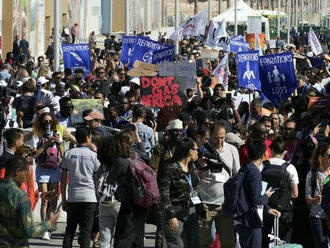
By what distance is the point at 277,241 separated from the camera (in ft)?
32.3

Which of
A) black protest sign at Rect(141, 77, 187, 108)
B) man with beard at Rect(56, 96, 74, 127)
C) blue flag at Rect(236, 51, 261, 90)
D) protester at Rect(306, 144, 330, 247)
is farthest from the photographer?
blue flag at Rect(236, 51, 261, 90)

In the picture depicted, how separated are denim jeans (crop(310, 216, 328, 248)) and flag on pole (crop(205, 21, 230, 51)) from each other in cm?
1800

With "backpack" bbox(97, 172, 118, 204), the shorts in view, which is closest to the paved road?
the shorts

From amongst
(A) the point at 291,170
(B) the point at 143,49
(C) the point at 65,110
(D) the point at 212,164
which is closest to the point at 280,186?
(A) the point at 291,170

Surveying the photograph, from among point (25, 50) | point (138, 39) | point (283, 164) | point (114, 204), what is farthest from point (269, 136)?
point (25, 50)

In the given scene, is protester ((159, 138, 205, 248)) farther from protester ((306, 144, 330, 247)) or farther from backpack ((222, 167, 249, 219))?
protester ((306, 144, 330, 247))

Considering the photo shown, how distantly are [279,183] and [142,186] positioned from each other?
1.45 metres

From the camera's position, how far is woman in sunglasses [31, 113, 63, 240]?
1161cm

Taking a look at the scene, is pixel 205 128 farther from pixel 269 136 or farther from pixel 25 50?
pixel 25 50

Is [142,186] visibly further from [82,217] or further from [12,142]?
[12,142]

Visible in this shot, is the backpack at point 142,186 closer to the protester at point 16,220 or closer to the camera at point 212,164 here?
the camera at point 212,164

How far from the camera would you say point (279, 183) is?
10.1 meters

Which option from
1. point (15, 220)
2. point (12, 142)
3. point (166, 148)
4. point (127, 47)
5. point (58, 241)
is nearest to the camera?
point (15, 220)

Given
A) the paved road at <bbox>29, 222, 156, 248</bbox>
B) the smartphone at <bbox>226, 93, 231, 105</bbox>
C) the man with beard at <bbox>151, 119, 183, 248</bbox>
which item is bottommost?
the paved road at <bbox>29, 222, 156, 248</bbox>
